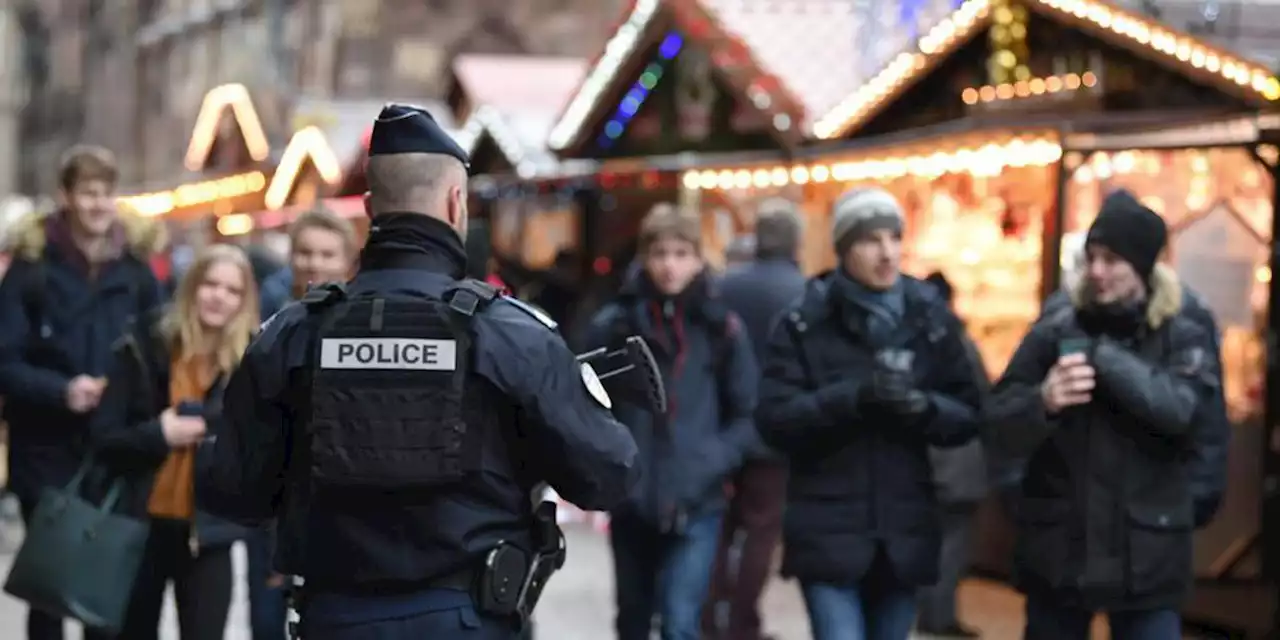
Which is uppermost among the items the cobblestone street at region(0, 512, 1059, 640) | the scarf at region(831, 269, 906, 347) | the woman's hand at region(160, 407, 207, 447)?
the scarf at region(831, 269, 906, 347)

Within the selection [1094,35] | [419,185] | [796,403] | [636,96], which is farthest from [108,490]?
[636,96]

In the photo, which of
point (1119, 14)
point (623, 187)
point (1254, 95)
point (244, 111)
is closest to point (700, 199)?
point (623, 187)

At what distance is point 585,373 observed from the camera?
4066mm

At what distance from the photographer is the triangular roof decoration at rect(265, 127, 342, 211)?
78.5ft

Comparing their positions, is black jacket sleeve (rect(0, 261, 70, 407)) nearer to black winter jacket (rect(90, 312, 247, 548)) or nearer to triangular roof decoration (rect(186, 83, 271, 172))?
black winter jacket (rect(90, 312, 247, 548))

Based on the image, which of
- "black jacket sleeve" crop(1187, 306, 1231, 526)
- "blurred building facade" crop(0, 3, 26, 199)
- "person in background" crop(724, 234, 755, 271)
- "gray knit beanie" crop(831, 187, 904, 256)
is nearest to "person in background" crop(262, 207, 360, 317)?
"gray knit beanie" crop(831, 187, 904, 256)

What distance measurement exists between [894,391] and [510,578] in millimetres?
2024

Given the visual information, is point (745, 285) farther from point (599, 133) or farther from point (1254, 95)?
point (599, 133)

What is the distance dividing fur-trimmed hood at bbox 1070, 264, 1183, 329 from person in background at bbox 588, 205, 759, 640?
1.68m

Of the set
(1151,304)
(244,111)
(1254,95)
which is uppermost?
(244,111)

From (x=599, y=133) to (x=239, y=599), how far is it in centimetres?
624

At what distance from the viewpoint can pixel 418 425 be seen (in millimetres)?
3848

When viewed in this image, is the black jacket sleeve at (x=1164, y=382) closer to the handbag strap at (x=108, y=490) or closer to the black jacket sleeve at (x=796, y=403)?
the black jacket sleeve at (x=796, y=403)

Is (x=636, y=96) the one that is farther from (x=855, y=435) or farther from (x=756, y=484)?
(x=855, y=435)
